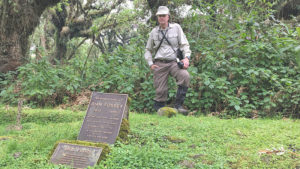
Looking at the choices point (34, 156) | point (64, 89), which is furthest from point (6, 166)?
point (64, 89)

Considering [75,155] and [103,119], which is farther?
[103,119]

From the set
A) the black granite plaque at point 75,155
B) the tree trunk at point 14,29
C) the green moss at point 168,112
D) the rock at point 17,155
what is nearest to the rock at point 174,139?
the black granite plaque at point 75,155

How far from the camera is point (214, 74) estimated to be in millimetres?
7027

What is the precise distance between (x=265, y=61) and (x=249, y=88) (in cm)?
90

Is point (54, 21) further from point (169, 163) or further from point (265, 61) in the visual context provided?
point (169, 163)

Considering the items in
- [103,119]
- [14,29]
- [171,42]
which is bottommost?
[103,119]

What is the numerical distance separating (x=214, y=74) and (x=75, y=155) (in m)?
4.59

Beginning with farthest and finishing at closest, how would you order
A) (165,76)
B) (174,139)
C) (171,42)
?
(165,76)
(171,42)
(174,139)

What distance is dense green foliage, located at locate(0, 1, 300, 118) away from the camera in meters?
6.28

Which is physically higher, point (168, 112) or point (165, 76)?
point (165, 76)

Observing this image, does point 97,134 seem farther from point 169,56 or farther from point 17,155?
point 169,56

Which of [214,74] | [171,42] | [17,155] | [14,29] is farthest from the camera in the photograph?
[14,29]

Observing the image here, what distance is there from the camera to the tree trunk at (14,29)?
28.8ft

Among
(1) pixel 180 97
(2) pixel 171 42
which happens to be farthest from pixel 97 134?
(2) pixel 171 42
